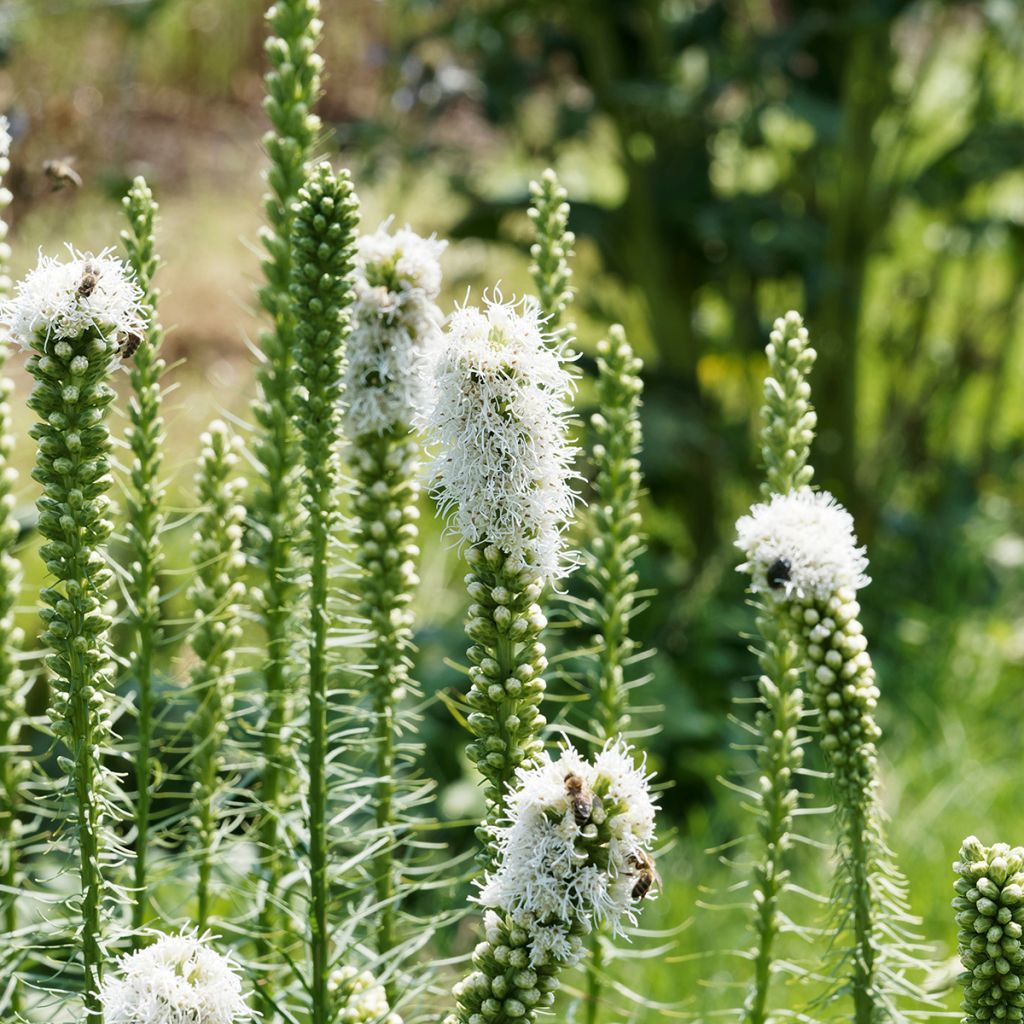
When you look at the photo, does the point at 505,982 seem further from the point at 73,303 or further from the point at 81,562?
the point at 73,303

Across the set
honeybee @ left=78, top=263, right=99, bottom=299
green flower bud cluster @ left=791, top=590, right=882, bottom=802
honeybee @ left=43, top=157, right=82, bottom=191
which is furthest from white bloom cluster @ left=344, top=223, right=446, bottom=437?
honeybee @ left=43, top=157, right=82, bottom=191

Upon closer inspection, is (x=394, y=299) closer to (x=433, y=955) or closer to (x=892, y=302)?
(x=433, y=955)

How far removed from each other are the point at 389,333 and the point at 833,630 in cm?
58

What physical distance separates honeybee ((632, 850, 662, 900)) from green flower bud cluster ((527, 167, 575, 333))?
22.5 inches

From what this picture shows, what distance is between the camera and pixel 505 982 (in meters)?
1.17

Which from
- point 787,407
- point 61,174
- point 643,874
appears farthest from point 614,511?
point 61,174

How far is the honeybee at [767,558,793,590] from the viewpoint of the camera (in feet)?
4.48

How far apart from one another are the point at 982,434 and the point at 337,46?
17.7 ft

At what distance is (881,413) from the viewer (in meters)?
5.14

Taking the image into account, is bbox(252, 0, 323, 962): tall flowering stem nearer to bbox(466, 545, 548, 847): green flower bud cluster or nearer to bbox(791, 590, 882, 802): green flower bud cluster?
bbox(466, 545, 548, 847): green flower bud cluster

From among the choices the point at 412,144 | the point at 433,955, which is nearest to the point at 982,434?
the point at 412,144

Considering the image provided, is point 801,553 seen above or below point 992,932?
above

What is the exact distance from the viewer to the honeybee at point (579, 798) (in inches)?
44.0

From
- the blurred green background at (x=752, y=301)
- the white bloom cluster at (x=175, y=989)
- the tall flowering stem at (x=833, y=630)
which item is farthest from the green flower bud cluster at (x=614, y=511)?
the blurred green background at (x=752, y=301)
